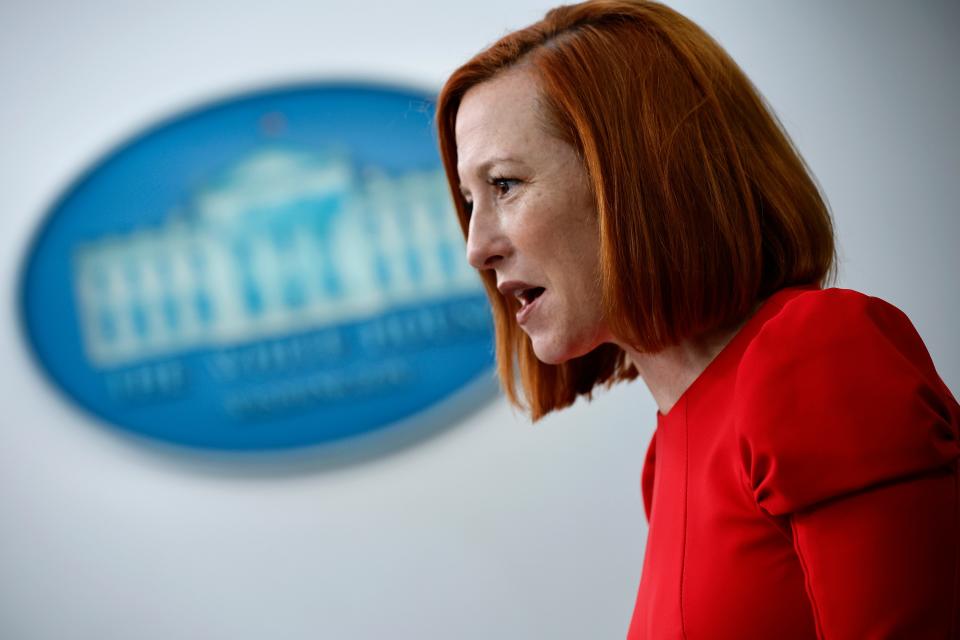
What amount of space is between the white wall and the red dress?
1.14 metres

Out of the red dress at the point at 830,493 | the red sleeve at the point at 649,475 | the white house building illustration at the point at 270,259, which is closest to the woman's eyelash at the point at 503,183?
the red dress at the point at 830,493

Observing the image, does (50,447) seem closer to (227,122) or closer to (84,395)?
(84,395)

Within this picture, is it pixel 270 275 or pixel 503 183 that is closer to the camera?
pixel 503 183

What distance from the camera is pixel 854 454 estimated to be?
2.30ft

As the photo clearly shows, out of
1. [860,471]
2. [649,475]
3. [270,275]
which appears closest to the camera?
[860,471]

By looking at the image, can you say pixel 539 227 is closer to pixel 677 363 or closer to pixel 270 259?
pixel 677 363

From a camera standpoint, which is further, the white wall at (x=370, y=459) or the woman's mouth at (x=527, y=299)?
the white wall at (x=370, y=459)

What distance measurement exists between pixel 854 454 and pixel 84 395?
1741 mm

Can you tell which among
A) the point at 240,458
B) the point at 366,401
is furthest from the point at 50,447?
the point at 366,401

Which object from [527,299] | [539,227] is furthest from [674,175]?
[527,299]

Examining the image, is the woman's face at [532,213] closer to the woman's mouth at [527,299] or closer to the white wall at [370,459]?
the woman's mouth at [527,299]

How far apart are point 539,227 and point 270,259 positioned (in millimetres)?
1147

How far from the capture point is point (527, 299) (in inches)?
44.3

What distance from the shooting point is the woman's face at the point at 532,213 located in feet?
3.18
